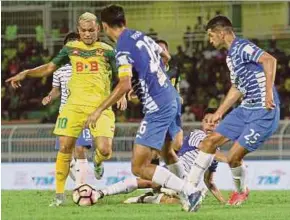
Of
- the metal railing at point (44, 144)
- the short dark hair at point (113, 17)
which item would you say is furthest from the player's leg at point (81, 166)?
the metal railing at point (44, 144)

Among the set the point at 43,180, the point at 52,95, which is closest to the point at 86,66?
the point at 52,95

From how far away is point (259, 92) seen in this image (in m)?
11.0

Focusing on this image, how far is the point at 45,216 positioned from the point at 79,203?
1.41m

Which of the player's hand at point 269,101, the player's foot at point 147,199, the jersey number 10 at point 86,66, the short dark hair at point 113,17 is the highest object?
the short dark hair at point 113,17

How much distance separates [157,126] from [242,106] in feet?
4.92

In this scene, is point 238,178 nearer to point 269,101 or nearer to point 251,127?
point 251,127

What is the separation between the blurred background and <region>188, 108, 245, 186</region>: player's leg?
36.0ft

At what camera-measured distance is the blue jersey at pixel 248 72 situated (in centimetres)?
1094

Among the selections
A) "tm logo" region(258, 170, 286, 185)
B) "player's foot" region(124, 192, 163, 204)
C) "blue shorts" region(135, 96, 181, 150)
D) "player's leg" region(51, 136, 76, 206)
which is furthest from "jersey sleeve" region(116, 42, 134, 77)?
"tm logo" region(258, 170, 286, 185)

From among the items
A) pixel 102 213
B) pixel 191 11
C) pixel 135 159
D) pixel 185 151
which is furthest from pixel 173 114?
pixel 191 11

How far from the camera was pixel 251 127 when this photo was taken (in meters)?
11.0

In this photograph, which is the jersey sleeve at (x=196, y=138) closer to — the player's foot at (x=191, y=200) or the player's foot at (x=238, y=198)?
the player's foot at (x=238, y=198)

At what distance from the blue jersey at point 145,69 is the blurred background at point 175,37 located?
1186 centimetres

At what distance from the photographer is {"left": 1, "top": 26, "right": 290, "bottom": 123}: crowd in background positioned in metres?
23.1
